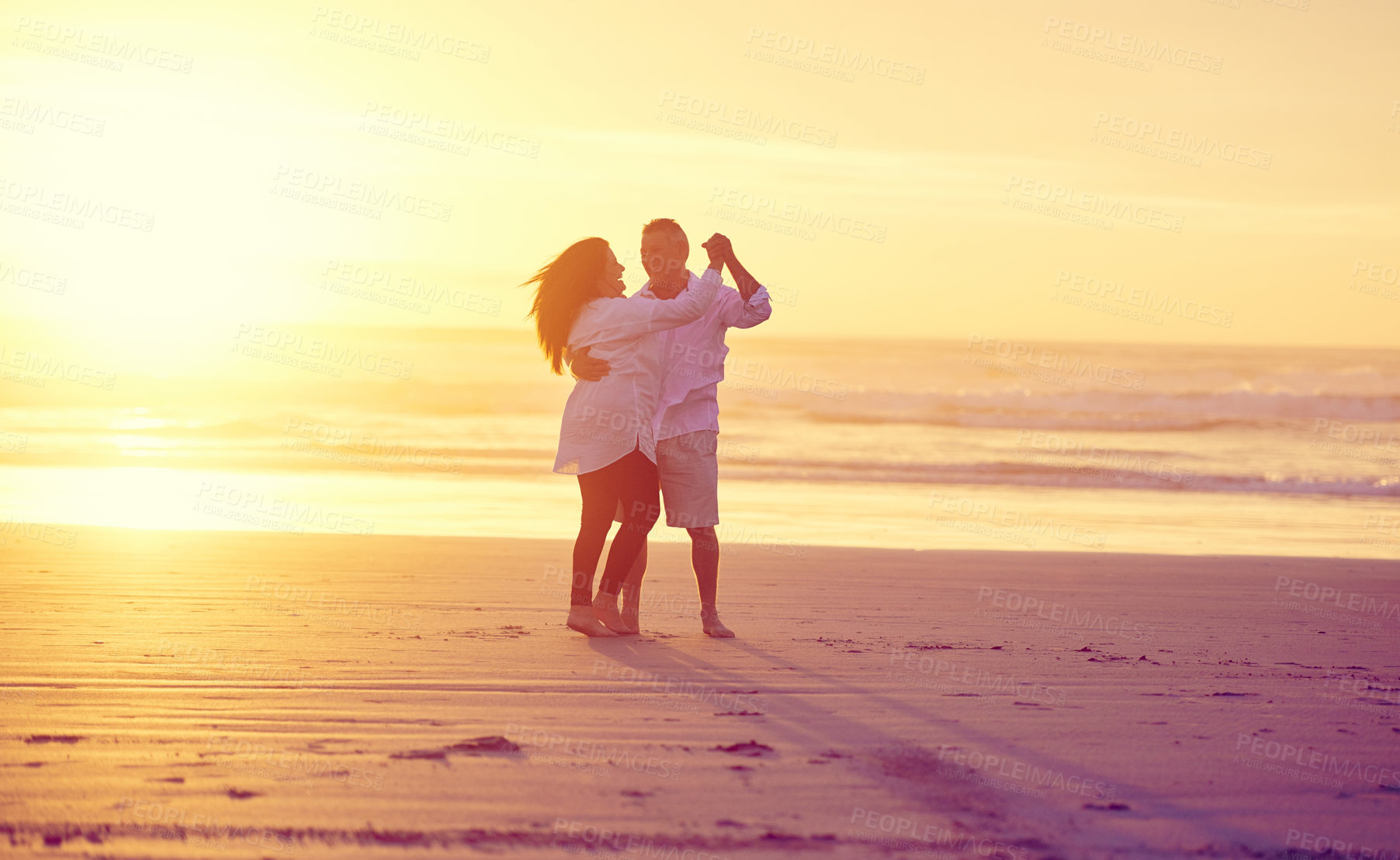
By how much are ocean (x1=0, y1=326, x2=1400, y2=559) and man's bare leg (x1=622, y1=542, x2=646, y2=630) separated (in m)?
3.26

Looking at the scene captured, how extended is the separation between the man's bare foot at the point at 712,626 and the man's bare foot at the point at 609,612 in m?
0.35

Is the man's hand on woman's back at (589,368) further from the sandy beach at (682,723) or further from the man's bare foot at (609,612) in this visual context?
the sandy beach at (682,723)

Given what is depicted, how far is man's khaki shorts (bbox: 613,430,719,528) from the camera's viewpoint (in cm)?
507

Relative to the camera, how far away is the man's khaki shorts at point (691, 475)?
16.6ft

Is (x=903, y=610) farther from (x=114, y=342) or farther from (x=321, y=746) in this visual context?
(x=114, y=342)

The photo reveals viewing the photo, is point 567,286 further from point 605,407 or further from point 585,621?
point 585,621

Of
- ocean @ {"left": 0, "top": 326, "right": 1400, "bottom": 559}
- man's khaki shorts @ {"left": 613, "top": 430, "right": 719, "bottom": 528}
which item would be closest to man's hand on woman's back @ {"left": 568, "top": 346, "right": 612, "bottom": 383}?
man's khaki shorts @ {"left": 613, "top": 430, "right": 719, "bottom": 528}

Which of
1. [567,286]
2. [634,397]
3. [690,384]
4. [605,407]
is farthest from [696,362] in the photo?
[567,286]

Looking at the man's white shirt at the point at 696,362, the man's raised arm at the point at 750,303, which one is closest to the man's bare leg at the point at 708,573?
the man's white shirt at the point at 696,362

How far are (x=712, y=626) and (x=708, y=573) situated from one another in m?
0.25

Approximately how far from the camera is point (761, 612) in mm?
5949

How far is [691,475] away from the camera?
509cm

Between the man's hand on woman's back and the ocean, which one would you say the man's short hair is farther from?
the ocean

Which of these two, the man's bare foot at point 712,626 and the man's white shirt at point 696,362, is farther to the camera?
the man's bare foot at point 712,626
